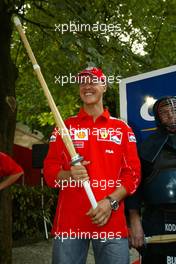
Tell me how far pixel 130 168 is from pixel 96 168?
0.78ft

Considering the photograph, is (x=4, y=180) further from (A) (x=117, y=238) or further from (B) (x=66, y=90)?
(B) (x=66, y=90)

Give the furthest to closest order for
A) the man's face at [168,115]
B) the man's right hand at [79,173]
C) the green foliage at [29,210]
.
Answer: the green foliage at [29,210] → the man's face at [168,115] → the man's right hand at [79,173]

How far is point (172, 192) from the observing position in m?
3.10

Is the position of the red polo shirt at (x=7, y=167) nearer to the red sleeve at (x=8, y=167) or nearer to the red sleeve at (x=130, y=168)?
the red sleeve at (x=8, y=167)

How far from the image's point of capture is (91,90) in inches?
123

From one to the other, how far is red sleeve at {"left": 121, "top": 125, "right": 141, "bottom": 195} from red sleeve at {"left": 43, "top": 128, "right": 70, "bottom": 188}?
0.39 metres

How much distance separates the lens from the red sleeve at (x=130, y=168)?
2996 mm

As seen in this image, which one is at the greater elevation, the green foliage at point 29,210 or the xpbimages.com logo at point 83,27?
the xpbimages.com logo at point 83,27

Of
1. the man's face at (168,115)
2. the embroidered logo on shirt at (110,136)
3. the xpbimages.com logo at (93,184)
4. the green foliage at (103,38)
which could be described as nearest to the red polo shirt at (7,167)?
the green foliage at (103,38)

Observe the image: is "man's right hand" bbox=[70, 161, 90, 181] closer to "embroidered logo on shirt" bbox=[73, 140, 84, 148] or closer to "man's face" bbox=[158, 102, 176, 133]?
"embroidered logo on shirt" bbox=[73, 140, 84, 148]

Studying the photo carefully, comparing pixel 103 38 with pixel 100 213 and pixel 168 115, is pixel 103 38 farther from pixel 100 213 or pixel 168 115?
pixel 100 213

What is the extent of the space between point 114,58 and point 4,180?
230cm

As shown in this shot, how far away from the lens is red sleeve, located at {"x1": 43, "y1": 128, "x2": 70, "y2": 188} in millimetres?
3012

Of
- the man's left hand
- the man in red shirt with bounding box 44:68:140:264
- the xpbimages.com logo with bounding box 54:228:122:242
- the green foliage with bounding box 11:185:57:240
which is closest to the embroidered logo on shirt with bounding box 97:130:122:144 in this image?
the man in red shirt with bounding box 44:68:140:264
